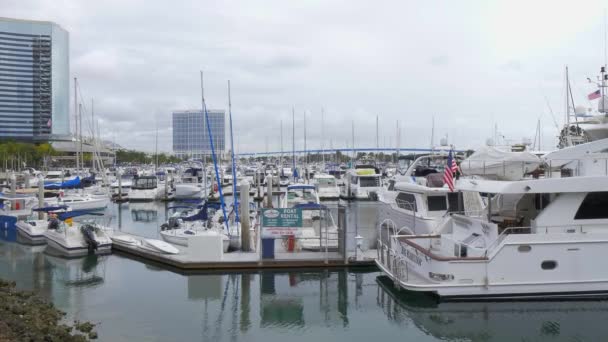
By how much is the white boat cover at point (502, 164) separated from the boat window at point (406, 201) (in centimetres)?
573

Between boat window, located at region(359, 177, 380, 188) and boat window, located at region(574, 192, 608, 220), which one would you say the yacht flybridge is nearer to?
boat window, located at region(574, 192, 608, 220)

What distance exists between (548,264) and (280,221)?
9588 millimetres

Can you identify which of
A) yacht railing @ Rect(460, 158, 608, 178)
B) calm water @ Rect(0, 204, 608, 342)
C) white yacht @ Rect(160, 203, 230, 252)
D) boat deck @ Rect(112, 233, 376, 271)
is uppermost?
yacht railing @ Rect(460, 158, 608, 178)

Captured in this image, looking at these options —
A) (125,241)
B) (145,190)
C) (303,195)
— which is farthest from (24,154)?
(125,241)

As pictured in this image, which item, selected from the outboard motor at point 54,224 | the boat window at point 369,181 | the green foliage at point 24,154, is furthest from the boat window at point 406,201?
the green foliage at point 24,154

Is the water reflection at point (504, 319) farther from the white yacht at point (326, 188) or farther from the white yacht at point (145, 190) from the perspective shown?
the white yacht at point (145, 190)

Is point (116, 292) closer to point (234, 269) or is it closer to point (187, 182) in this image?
point (234, 269)

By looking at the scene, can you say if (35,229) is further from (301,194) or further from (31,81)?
(31,81)

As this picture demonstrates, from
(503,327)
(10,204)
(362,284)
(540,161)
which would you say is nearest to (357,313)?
(362,284)

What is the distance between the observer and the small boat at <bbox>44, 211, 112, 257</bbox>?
23109mm

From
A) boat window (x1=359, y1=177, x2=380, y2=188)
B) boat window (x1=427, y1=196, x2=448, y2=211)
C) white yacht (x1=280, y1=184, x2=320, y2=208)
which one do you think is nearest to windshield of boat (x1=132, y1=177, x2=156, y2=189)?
A: white yacht (x1=280, y1=184, x2=320, y2=208)

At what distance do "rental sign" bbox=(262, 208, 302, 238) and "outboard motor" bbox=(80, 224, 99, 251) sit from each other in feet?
29.2

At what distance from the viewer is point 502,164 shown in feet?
55.8

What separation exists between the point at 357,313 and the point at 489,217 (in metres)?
5.15
